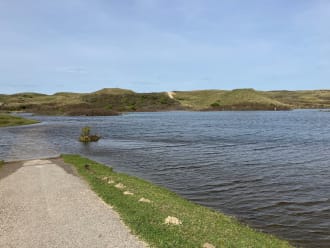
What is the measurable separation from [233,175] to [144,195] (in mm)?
11521

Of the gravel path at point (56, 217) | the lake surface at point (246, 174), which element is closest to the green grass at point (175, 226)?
the gravel path at point (56, 217)

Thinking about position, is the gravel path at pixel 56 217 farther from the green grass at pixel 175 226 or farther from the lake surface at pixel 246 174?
the lake surface at pixel 246 174

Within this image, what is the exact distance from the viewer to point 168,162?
3697cm

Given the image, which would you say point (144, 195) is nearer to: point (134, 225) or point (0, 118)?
point (134, 225)

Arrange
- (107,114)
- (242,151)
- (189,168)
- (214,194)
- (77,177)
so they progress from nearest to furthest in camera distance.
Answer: (214,194), (77,177), (189,168), (242,151), (107,114)

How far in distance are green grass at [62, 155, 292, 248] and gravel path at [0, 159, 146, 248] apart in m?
0.61

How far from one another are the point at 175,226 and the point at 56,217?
5378 millimetres

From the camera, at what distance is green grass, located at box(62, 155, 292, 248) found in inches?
523

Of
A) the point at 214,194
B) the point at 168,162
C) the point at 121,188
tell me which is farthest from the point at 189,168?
the point at 121,188

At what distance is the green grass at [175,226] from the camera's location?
43.5 feet

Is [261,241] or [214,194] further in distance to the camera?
[214,194]

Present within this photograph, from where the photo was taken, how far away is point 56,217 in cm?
1605

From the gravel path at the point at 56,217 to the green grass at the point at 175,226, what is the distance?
61 cm

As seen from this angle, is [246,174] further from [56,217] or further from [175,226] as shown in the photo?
[56,217]
